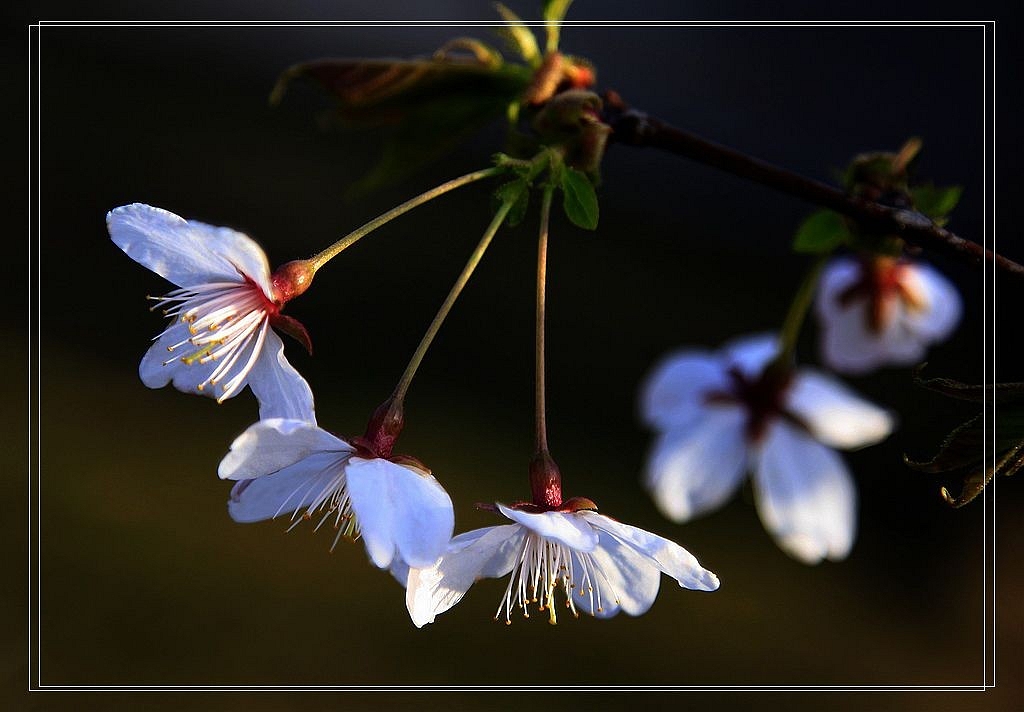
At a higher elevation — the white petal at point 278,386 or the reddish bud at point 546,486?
the white petal at point 278,386

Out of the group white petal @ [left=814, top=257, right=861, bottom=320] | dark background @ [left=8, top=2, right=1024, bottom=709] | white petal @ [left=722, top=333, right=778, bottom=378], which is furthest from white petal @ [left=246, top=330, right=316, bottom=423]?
dark background @ [left=8, top=2, right=1024, bottom=709]

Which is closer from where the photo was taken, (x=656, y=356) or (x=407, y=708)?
(x=407, y=708)

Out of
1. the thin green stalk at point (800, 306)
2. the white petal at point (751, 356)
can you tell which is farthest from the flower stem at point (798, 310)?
the white petal at point (751, 356)

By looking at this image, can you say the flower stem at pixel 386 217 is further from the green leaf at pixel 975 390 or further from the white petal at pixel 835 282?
the white petal at pixel 835 282

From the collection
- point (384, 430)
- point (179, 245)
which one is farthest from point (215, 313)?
point (384, 430)

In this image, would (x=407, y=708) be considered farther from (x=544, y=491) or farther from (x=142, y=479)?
(x=544, y=491)

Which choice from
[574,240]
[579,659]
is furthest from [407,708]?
[574,240]
